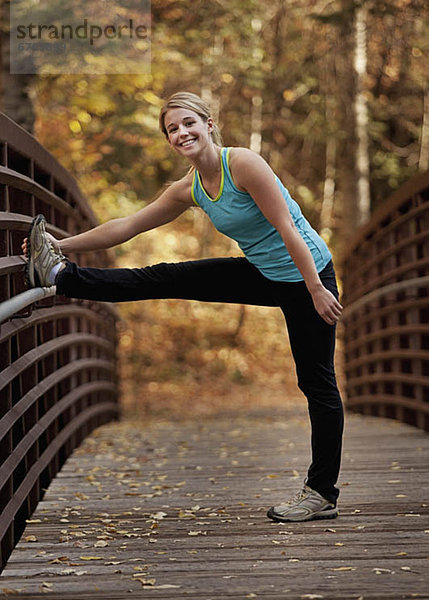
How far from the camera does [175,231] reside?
56.7ft

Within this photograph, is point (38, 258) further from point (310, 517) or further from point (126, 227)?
point (310, 517)

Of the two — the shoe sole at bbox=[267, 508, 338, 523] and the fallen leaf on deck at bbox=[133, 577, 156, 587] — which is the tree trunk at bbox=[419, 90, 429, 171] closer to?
the shoe sole at bbox=[267, 508, 338, 523]

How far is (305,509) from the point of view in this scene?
355cm

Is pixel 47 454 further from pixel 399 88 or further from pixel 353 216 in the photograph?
pixel 399 88

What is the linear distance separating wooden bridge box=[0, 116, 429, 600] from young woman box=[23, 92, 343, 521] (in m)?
0.17

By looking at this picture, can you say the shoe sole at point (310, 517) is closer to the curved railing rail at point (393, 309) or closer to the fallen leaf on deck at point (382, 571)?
the fallen leaf on deck at point (382, 571)

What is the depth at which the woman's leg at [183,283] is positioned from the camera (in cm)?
352

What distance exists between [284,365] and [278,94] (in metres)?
5.04

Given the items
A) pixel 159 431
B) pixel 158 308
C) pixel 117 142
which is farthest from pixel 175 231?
pixel 159 431

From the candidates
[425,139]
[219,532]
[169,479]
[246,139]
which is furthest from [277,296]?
[246,139]

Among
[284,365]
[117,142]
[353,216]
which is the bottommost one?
[284,365]

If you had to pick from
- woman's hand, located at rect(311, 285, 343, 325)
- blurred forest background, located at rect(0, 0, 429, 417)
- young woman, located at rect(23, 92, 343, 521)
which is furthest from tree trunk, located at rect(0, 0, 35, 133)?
woman's hand, located at rect(311, 285, 343, 325)

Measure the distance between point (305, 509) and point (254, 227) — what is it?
1161 mm

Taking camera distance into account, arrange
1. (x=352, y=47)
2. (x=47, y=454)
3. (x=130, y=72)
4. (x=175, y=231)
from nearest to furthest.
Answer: (x=47, y=454), (x=130, y=72), (x=352, y=47), (x=175, y=231)
